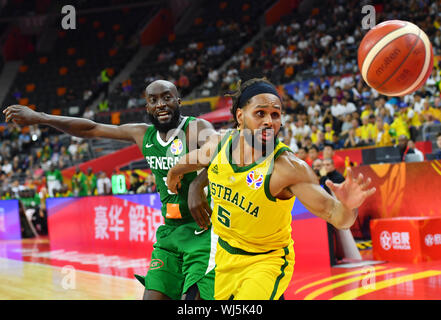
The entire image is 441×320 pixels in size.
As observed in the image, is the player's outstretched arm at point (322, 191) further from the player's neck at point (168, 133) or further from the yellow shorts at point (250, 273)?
the player's neck at point (168, 133)

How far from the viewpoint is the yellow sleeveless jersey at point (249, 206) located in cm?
287

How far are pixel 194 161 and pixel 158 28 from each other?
25717 mm

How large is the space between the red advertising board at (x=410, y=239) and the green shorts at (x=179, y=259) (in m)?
4.56

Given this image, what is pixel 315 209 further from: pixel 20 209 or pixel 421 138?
pixel 20 209

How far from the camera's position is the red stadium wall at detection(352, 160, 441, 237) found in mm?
8008

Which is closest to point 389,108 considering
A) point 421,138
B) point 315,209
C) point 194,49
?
point 421,138

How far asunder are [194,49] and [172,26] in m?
4.62

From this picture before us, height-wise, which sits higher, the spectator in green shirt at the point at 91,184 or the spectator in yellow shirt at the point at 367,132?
the spectator in yellow shirt at the point at 367,132

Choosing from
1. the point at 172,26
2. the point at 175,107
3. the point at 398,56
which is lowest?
the point at 175,107

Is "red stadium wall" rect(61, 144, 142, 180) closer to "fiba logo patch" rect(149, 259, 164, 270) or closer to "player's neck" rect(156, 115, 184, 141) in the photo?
"player's neck" rect(156, 115, 184, 141)

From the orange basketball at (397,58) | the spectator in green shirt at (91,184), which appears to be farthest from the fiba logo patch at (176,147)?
the spectator in green shirt at (91,184)

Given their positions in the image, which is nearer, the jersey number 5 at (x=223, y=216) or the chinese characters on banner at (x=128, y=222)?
the jersey number 5 at (x=223, y=216)

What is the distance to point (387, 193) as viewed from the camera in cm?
845

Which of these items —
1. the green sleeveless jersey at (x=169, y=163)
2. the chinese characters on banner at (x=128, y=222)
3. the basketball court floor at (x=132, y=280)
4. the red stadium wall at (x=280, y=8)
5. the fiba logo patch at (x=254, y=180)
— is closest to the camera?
the fiba logo patch at (x=254, y=180)
